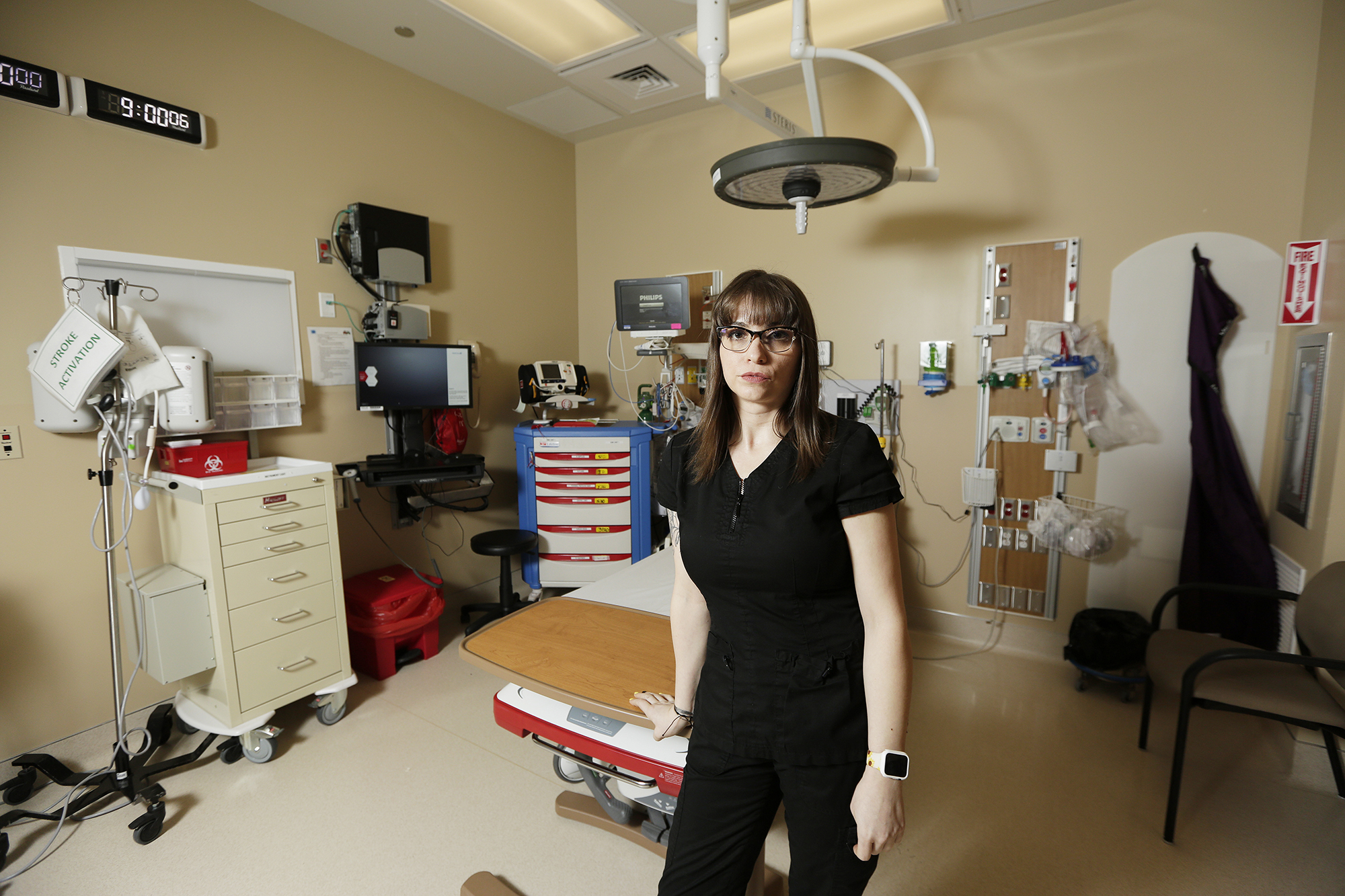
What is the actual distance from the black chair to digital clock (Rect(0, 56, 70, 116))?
13.5 ft

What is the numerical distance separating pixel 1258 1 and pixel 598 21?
2.77m

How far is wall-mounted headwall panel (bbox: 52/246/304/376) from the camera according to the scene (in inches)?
90.3

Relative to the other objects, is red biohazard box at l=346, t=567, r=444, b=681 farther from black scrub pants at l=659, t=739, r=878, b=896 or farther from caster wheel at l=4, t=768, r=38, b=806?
black scrub pants at l=659, t=739, r=878, b=896

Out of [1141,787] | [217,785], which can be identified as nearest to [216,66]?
[217,785]

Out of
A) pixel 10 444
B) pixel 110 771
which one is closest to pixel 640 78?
pixel 10 444

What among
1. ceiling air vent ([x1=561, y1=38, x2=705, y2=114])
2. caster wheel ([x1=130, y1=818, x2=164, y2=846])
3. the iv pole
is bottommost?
caster wheel ([x1=130, y1=818, x2=164, y2=846])

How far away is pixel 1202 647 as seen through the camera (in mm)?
2135

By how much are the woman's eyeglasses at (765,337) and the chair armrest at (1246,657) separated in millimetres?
1726

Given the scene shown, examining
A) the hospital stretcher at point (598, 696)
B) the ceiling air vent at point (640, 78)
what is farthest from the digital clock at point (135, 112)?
the hospital stretcher at point (598, 696)

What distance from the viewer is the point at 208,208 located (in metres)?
2.56

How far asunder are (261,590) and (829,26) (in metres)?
3.60

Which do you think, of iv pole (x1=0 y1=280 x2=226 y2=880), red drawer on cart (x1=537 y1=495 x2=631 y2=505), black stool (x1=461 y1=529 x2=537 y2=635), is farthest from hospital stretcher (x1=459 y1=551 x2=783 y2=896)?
red drawer on cart (x1=537 y1=495 x2=631 y2=505)

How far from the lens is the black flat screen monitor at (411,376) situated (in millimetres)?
2990

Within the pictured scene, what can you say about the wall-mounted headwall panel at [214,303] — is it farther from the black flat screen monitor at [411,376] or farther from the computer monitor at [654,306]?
the computer monitor at [654,306]
